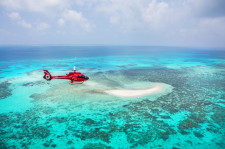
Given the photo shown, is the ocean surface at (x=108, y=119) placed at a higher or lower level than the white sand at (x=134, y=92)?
lower

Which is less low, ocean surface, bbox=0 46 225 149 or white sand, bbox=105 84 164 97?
white sand, bbox=105 84 164 97

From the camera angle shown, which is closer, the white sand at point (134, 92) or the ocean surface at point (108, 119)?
the ocean surface at point (108, 119)

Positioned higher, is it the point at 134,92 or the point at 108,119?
the point at 134,92

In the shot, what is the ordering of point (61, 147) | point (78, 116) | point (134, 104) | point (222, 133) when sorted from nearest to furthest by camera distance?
point (61, 147) < point (222, 133) < point (78, 116) < point (134, 104)

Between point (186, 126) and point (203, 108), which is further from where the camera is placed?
point (203, 108)

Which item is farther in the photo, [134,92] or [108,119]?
[134,92]

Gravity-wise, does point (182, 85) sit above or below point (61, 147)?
above

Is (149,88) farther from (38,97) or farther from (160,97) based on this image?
(38,97)

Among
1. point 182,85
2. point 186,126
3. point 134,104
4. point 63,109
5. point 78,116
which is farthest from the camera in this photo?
point 182,85

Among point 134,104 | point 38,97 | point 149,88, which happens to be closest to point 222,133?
point 134,104

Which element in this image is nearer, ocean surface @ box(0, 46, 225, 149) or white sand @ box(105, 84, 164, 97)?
ocean surface @ box(0, 46, 225, 149)
